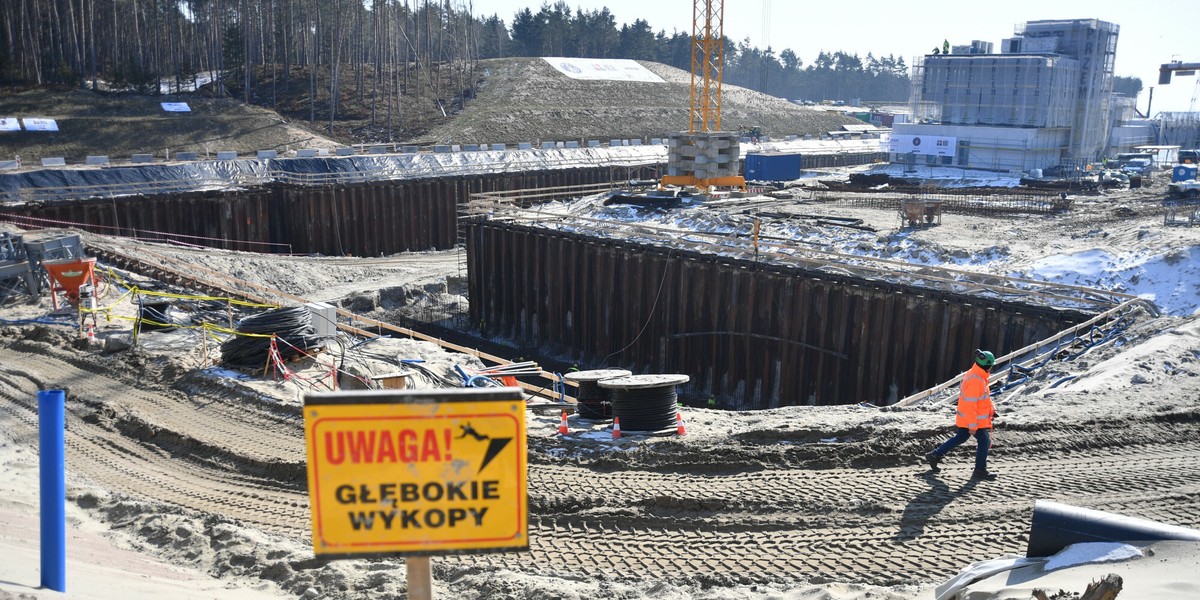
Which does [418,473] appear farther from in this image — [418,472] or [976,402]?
[976,402]

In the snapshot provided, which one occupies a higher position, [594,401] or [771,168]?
[771,168]

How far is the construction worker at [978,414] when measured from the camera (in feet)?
29.7

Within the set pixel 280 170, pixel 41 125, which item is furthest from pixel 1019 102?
pixel 41 125

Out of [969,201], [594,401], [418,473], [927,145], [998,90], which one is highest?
[998,90]

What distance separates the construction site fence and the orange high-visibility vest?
19.4 m

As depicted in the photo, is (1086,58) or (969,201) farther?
(1086,58)

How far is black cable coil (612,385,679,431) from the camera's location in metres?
10.7

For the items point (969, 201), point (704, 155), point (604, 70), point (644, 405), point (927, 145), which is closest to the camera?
point (644, 405)

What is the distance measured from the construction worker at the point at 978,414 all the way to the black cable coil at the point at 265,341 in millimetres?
9023

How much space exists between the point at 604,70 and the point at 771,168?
45.4m

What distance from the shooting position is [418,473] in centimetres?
386

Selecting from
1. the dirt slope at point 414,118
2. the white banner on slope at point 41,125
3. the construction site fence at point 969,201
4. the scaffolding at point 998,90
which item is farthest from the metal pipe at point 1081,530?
the scaffolding at point 998,90

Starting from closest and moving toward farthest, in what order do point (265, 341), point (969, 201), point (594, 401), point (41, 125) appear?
point (594, 401), point (265, 341), point (969, 201), point (41, 125)

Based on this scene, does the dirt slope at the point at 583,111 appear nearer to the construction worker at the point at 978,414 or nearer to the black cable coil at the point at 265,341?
the black cable coil at the point at 265,341
